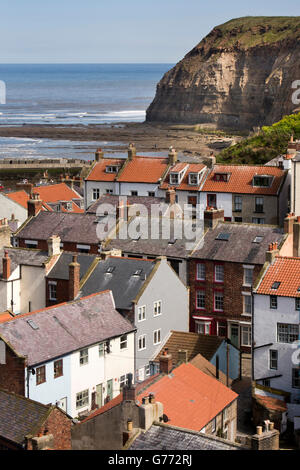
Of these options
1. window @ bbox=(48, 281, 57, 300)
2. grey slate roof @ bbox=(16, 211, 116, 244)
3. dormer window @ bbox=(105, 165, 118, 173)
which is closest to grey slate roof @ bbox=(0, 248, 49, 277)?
window @ bbox=(48, 281, 57, 300)

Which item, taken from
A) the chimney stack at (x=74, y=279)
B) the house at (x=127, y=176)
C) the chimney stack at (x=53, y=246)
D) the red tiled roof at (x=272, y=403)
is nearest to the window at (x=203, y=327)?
the chimney stack at (x=74, y=279)

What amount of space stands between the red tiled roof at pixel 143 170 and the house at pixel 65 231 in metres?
14.1

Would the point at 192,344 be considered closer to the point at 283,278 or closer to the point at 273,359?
the point at 273,359

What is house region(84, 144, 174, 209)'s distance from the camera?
76.8 metres

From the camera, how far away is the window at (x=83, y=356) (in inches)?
1791

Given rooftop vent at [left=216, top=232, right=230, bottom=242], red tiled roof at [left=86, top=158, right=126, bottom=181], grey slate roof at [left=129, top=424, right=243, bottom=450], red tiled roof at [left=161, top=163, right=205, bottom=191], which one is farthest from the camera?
red tiled roof at [left=86, top=158, right=126, bottom=181]

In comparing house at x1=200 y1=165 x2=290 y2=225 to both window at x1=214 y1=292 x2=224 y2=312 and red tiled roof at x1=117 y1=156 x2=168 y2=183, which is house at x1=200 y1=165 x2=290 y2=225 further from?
window at x1=214 y1=292 x2=224 y2=312

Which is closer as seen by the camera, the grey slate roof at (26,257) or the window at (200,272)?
the grey slate roof at (26,257)

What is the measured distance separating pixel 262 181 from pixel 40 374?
33.7m

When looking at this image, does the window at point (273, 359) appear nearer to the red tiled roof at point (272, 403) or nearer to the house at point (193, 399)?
the red tiled roof at point (272, 403)

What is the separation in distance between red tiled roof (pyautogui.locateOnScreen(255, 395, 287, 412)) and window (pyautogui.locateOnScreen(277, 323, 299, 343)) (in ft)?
9.82

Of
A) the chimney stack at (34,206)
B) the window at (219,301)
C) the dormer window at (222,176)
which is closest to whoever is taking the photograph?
the window at (219,301)
